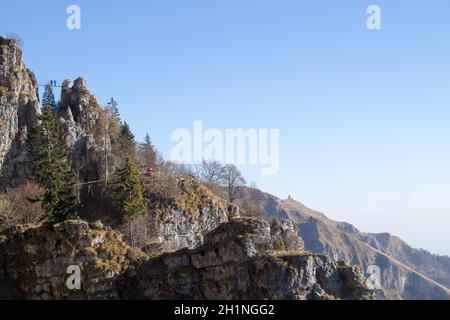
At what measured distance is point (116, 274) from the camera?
54719 millimetres

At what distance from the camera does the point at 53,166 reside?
77.9 metres

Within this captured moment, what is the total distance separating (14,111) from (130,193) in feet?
118

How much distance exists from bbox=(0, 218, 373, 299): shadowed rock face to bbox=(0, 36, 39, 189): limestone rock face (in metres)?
28.4

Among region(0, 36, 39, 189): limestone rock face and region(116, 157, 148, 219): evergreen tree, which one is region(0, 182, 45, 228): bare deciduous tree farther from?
region(0, 36, 39, 189): limestone rock face

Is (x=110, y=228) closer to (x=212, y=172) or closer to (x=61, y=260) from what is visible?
(x=61, y=260)

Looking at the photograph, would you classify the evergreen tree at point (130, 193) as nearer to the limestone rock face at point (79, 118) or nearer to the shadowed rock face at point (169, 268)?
the shadowed rock face at point (169, 268)

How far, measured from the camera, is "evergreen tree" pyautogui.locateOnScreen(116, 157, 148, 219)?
70.2 metres

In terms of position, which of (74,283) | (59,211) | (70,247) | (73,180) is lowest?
(74,283)

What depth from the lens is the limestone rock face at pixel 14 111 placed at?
86188 millimetres

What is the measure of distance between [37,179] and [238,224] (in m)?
42.5

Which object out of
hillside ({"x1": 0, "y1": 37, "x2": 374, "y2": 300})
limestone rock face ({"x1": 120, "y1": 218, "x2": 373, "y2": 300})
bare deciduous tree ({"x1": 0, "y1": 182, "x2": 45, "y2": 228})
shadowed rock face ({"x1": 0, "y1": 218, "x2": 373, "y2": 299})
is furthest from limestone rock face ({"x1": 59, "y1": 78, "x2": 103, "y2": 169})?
limestone rock face ({"x1": 120, "y1": 218, "x2": 373, "y2": 300})
